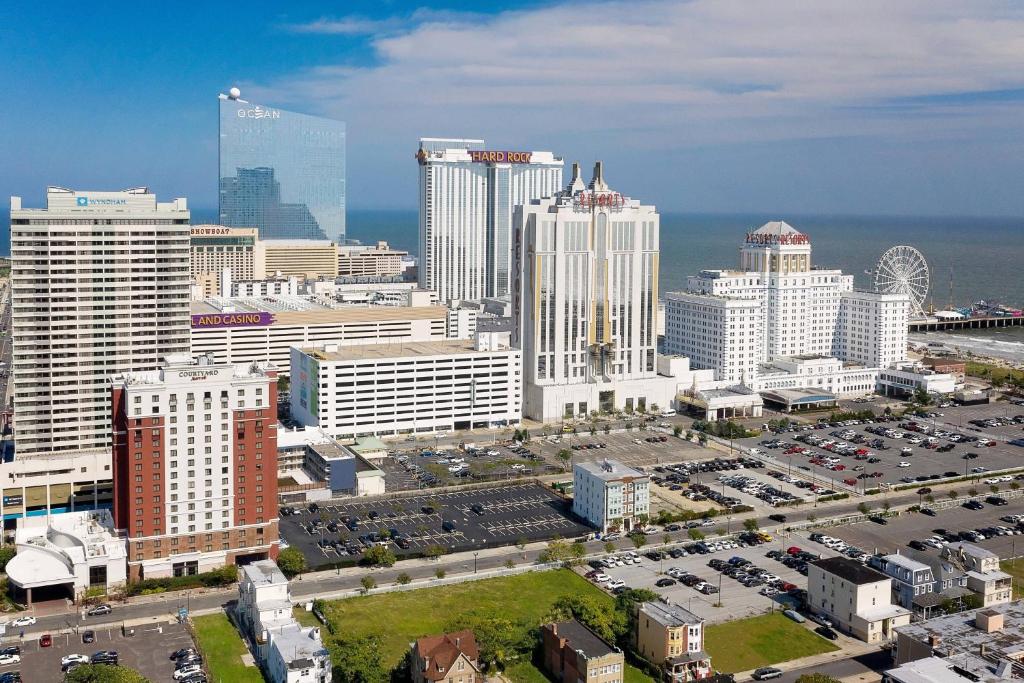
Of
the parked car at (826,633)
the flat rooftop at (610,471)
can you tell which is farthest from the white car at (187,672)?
the parked car at (826,633)

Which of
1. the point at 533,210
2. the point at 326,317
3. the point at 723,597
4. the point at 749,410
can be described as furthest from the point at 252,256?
the point at 723,597

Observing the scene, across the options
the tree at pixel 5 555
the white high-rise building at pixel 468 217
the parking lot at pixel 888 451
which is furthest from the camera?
the white high-rise building at pixel 468 217

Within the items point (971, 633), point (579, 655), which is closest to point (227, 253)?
point (579, 655)

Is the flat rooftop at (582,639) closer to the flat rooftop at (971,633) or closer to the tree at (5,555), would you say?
the flat rooftop at (971,633)

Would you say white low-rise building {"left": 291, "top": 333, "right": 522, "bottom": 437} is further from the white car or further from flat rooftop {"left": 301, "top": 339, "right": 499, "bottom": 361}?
the white car

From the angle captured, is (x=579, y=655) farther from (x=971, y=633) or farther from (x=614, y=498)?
(x=614, y=498)

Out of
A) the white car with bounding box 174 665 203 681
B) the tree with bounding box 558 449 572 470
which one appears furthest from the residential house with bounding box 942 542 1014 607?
the white car with bounding box 174 665 203 681

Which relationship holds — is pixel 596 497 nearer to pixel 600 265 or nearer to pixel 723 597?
pixel 723 597
